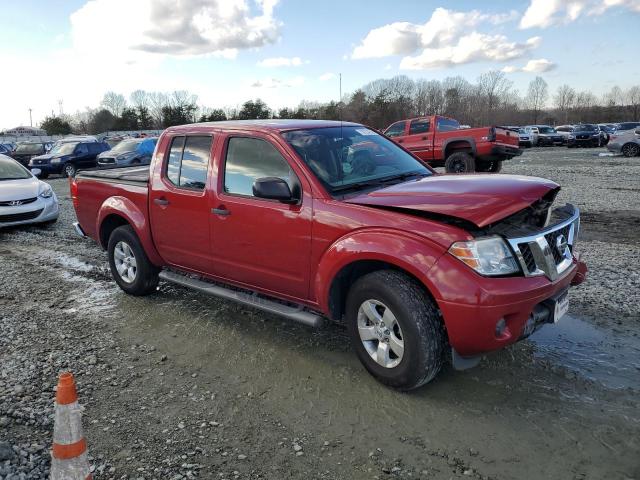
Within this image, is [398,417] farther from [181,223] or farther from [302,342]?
[181,223]

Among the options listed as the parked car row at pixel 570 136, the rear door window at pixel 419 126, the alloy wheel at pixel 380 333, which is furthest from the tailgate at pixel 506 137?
the parked car row at pixel 570 136

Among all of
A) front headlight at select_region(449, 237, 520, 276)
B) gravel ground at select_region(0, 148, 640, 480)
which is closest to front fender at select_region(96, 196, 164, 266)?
gravel ground at select_region(0, 148, 640, 480)

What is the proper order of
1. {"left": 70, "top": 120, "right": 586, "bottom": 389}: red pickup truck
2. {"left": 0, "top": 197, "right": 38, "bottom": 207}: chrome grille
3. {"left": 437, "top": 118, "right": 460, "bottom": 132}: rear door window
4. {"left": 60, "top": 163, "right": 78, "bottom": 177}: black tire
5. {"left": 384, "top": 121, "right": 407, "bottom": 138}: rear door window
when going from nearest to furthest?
{"left": 70, "top": 120, "right": 586, "bottom": 389}: red pickup truck → {"left": 0, "top": 197, "right": 38, "bottom": 207}: chrome grille → {"left": 437, "top": 118, "right": 460, "bottom": 132}: rear door window → {"left": 384, "top": 121, "right": 407, "bottom": 138}: rear door window → {"left": 60, "top": 163, "right": 78, "bottom": 177}: black tire

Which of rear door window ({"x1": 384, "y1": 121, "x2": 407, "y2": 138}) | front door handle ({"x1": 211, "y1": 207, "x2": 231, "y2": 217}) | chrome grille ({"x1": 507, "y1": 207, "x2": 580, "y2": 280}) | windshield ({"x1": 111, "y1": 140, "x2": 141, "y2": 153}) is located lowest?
chrome grille ({"x1": 507, "y1": 207, "x2": 580, "y2": 280})

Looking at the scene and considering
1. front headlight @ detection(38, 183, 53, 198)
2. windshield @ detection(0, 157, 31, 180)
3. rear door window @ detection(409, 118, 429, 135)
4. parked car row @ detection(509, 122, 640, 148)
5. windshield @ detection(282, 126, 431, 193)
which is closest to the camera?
windshield @ detection(282, 126, 431, 193)

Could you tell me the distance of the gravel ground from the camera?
2.88 m

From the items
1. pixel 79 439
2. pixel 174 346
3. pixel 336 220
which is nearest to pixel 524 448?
pixel 336 220

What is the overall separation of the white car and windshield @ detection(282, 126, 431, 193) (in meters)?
7.60

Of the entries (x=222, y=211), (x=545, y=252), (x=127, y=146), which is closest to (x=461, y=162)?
(x=222, y=211)

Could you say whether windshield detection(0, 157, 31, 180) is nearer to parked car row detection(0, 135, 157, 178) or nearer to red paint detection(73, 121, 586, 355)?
red paint detection(73, 121, 586, 355)

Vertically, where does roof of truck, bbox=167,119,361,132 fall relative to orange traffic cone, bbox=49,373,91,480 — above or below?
above

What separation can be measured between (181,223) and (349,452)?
284 centimetres

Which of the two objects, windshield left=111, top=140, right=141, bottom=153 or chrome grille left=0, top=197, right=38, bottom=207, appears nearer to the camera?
chrome grille left=0, top=197, right=38, bottom=207

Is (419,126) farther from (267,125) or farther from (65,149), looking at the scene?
(65,149)
